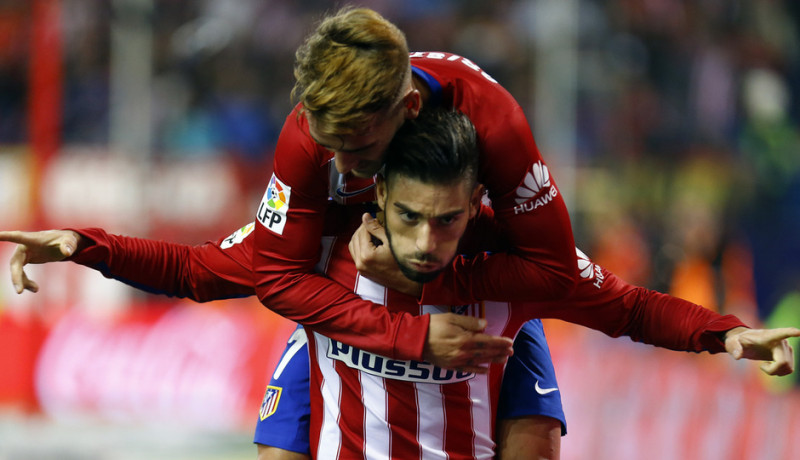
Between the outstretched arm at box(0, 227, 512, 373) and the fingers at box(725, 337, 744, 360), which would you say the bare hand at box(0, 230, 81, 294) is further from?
the fingers at box(725, 337, 744, 360)

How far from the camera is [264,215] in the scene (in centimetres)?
342

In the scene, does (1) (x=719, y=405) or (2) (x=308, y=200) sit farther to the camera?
(1) (x=719, y=405)

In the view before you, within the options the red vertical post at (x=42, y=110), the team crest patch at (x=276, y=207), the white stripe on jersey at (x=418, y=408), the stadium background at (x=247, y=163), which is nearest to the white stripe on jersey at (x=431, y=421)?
the white stripe on jersey at (x=418, y=408)

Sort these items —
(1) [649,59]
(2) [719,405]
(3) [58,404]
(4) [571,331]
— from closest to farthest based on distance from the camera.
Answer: (2) [719,405]
(4) [571,331]
(3) [58,404]
(1) [649,59]

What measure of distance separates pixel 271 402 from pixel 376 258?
32.0 inches

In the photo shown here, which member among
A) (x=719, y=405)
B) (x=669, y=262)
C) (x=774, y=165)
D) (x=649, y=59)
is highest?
(x=649, y=59)

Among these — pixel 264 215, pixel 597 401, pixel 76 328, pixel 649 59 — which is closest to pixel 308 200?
pixel 264 215

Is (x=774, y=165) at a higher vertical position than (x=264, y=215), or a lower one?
higher

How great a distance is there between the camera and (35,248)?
3432 mm

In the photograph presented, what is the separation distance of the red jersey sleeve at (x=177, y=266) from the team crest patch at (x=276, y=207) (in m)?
0.36

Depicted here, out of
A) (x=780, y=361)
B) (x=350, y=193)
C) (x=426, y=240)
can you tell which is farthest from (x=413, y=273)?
(x=780, y=361)

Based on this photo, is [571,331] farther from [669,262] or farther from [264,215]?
[264,215]

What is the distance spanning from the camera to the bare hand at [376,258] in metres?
3.34

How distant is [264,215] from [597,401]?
3681mm
